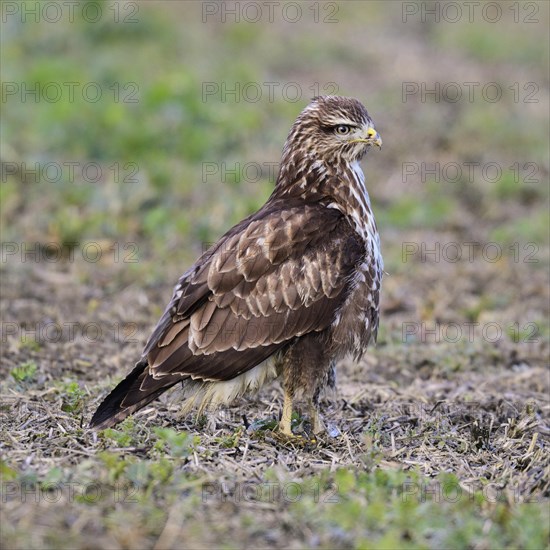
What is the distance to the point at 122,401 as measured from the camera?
5.62m

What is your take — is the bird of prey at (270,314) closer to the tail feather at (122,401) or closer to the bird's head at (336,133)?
the tail feather at (122,401)

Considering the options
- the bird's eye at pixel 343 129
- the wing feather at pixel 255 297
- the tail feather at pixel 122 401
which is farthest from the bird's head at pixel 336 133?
the tail feather at pixel 122 401

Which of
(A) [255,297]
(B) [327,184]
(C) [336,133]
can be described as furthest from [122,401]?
(C) [336,133]

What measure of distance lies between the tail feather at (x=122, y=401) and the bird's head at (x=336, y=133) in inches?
71.6

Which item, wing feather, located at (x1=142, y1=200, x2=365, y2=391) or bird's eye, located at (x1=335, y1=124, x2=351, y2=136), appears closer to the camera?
wing feather, located at (x1=142, y1=200, x2=365, y2=391)

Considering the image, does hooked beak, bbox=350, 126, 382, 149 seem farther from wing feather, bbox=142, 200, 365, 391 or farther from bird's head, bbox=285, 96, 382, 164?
wing feather, bbox=142, 200, 365, 391

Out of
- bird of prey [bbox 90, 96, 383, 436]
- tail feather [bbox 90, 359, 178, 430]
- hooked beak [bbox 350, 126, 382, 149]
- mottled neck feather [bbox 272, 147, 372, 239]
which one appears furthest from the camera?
hooked beak [bbox 350, 126, 382, 149]

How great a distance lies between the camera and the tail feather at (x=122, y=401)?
5.58m

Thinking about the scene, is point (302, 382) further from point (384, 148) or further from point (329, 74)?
point (329, 74)

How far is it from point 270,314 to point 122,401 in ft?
3.19

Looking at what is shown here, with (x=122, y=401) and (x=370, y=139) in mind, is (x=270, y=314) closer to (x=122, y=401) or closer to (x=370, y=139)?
(x=122, y=401)

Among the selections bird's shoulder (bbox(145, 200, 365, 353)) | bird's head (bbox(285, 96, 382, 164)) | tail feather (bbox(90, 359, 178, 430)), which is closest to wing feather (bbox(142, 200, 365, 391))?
bird's shoulder (bbox(145, 200, 365, 353))

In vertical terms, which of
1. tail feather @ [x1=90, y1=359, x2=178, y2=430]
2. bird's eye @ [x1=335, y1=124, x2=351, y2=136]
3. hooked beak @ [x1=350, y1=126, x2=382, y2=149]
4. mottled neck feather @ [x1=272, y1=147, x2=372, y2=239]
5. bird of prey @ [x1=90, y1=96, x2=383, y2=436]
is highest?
bird's eye @ [x1=335, y1=124, x2=351, y2=136]

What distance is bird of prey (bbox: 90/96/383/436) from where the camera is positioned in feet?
19.1
